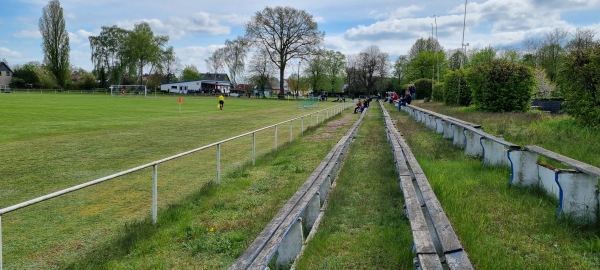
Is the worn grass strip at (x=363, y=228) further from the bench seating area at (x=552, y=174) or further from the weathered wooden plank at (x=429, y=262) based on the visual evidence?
the bench seating area at (x=552, y=174)

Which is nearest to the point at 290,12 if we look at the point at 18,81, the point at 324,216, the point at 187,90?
the point at 187,90

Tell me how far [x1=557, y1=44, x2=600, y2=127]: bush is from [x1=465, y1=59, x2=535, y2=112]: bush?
6152mm

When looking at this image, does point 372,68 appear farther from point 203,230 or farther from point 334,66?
point 203,230

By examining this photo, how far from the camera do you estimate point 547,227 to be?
4473mm

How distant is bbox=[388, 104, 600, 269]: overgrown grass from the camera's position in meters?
3.70

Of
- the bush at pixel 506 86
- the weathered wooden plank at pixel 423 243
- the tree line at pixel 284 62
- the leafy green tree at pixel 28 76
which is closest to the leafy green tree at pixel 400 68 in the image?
the tree line at pixel 284 62

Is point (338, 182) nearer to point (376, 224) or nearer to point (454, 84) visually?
point (376, 224)

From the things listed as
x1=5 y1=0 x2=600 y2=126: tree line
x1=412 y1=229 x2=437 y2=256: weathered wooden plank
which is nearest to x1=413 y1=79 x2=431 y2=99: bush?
x1=5 y1=0 x2=600 y2=126: tree line

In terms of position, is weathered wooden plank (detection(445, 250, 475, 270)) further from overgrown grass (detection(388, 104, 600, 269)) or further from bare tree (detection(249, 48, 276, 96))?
bare tree (detection(249, 48, 276, 96))

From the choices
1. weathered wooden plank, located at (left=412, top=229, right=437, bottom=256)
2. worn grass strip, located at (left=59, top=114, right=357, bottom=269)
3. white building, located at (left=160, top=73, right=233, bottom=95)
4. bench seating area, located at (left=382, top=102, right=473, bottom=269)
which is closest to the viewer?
bench seating area, located at (left=382, top=102, right=473, bottom=269)

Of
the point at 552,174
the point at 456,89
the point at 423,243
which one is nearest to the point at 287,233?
the point at 423,243

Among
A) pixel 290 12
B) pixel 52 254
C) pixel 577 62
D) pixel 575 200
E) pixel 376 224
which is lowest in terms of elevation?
pixel 52 254

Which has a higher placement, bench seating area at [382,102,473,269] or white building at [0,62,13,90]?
white building at [0,62,13,90]

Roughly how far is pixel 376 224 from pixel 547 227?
5.61ft
